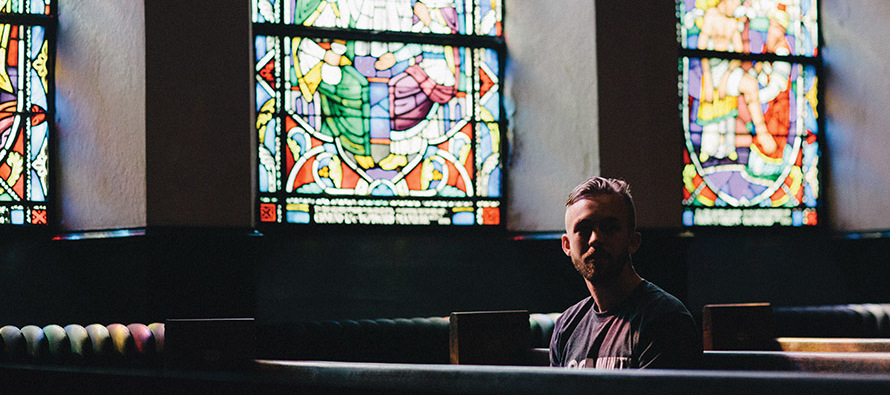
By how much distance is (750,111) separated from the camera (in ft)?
17.9

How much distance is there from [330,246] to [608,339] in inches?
105

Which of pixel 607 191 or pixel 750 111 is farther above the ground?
pixel 750 111

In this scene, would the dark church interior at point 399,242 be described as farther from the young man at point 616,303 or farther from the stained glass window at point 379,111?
the young man at point 616,303

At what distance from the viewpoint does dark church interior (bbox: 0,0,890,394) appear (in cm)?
408

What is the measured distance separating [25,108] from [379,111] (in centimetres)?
160

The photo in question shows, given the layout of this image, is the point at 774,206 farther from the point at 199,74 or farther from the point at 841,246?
the point at 199,74

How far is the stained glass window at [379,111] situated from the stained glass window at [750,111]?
1052mm

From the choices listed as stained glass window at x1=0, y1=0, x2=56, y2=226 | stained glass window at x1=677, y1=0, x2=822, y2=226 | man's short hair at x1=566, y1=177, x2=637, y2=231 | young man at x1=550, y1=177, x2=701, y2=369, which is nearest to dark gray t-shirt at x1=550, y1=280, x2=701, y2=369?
young man at x1=550, y1=177, x2=701, y2=369

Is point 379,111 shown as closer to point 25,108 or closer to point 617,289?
point 25,108

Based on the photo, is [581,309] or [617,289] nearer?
[617,289]

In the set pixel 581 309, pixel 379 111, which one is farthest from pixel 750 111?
pixel 581 309

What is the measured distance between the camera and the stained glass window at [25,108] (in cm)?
446

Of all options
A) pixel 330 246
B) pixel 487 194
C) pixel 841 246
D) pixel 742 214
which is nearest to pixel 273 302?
pixel 330 246

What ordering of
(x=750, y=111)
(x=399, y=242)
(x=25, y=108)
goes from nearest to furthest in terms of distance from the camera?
(x=25, y=108) < (x=399, y=242) < (x=750, y=111)
